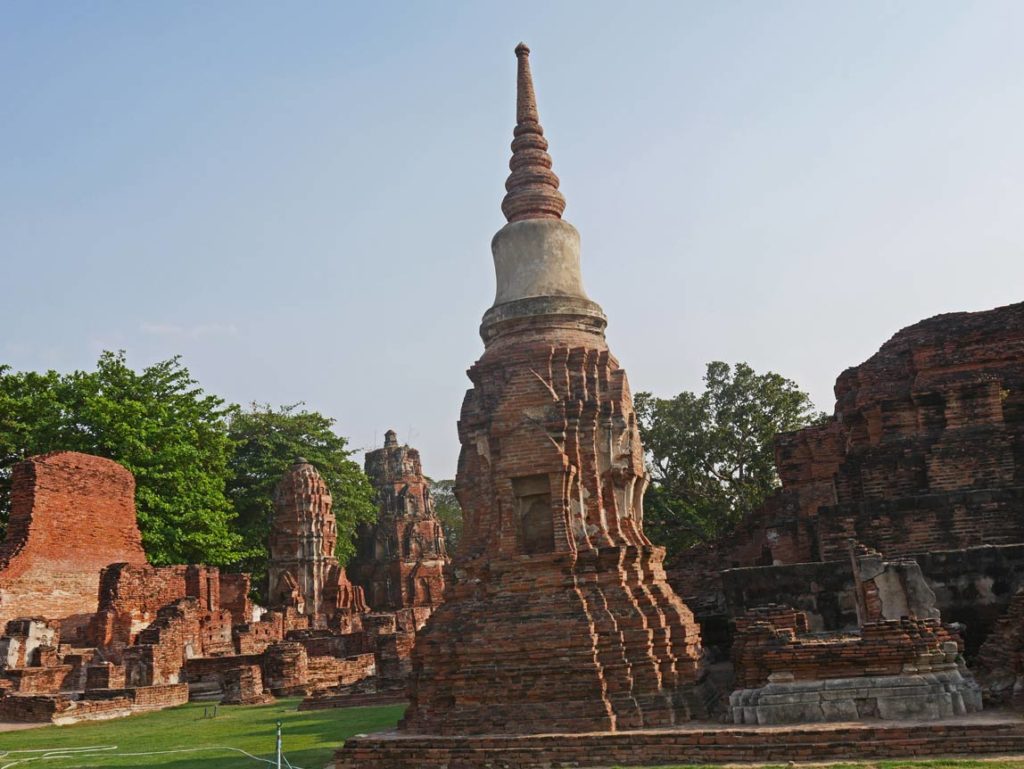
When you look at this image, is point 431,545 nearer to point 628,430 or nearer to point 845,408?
point 845,408

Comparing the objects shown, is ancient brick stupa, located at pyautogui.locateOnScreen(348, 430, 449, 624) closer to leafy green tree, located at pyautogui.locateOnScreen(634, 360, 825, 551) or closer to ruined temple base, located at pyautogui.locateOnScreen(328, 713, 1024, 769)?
A: leafy green tree, located at pyautogui.locateOnScreen(634, 360, 825, 551)

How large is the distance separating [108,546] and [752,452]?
20.0 m

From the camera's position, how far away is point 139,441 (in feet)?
93.7

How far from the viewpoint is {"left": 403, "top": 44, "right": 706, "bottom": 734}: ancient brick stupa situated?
9875mm

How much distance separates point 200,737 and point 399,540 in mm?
36946

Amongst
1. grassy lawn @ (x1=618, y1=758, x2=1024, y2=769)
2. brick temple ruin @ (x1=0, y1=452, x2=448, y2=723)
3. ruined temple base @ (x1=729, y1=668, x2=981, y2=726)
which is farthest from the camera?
brick temple ruin @ (x1=0, y1=452, x2=448, y2=723)

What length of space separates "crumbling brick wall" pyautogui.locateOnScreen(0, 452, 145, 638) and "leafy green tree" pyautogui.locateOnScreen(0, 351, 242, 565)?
2.60 metres

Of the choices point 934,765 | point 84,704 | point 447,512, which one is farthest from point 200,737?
point 447,512

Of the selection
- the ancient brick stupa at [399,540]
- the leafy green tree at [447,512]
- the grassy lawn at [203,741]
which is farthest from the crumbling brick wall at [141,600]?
the leafy green tree at [447,512]

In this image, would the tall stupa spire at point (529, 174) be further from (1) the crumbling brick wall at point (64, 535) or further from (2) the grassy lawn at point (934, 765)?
(1) the crumbling brick wall at point (64, 535)

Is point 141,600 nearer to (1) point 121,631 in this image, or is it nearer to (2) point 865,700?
(1) point 121,631

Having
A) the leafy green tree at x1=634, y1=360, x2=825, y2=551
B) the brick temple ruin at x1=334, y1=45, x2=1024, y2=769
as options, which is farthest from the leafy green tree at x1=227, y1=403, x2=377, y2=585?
the brick temple ruin at x1=334, y1=45, x2=1024, y2=769

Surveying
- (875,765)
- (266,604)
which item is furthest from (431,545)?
(875,765)

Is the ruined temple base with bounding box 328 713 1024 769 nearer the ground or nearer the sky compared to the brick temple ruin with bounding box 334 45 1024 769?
nearer the ground
